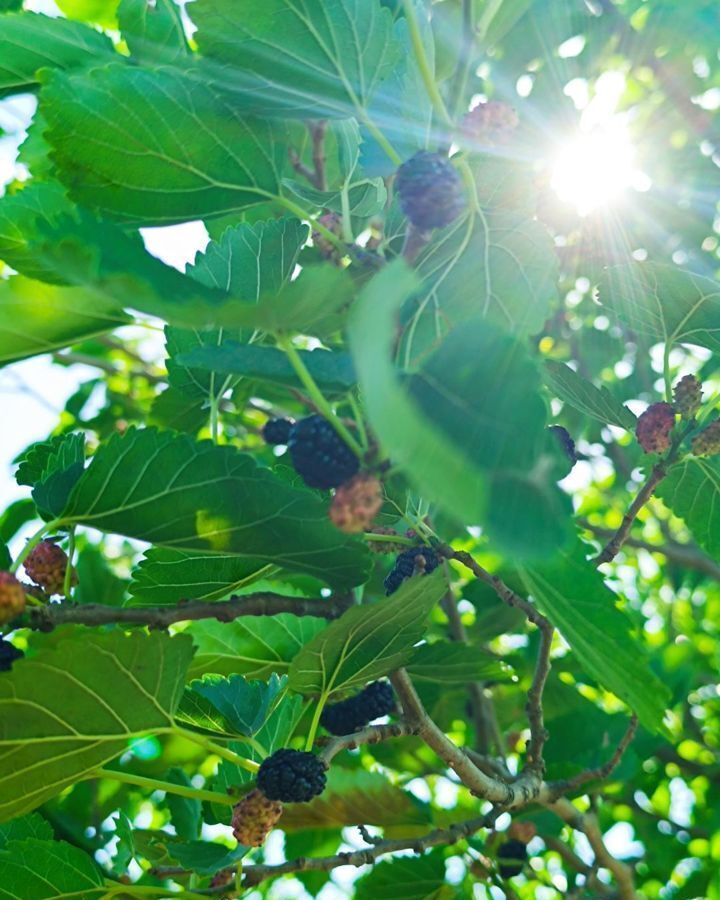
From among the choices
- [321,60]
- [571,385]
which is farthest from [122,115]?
[571,385]

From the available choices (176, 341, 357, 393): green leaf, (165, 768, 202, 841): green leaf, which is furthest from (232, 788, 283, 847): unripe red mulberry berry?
(165, 768, 202, 841): green leaf

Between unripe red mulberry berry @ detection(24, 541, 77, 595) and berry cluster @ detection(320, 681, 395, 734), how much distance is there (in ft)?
1.35

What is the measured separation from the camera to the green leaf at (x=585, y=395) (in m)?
1.22

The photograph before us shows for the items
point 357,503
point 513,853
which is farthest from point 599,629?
point 513,853

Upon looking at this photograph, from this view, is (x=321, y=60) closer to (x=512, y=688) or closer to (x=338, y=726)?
(x=338, y=726)

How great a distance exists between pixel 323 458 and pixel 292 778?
37 centimetres

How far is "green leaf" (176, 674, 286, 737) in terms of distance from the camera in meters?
1.19

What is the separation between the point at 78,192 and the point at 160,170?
9 centimetres

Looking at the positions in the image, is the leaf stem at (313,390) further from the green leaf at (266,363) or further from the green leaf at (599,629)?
the green leaf at (599,629)

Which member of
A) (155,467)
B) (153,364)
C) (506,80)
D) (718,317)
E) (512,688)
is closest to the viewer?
(155,467)

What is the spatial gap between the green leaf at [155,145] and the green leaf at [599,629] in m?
0.53

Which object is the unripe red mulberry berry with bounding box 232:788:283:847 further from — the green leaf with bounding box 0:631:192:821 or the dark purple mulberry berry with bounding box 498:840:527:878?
the dark purple mulberry berry with bounding box 498:840:527:878

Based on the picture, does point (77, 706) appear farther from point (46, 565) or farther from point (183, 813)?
point (183, 813)

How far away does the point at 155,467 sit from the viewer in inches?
37.2
